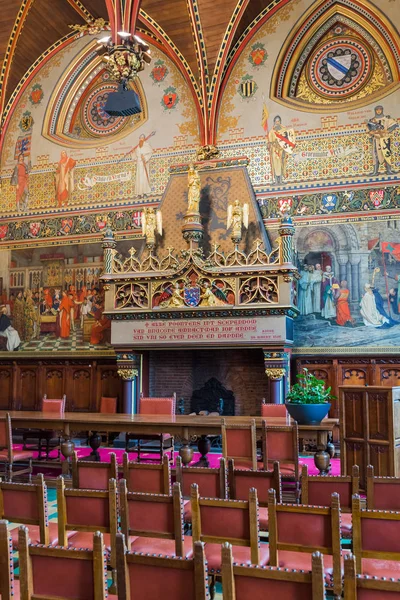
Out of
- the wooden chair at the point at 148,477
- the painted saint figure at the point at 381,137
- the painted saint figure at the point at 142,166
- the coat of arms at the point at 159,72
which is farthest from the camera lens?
the coat of arms at the point at 159,72

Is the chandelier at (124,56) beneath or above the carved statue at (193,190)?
above

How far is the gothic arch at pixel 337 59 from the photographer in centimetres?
1310

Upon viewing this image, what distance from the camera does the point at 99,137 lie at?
50.4 ft

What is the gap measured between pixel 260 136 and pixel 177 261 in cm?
374

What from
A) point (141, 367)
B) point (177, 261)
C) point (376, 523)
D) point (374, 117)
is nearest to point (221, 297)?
point (177, 261)

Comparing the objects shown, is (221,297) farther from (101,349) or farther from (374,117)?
(374,117)

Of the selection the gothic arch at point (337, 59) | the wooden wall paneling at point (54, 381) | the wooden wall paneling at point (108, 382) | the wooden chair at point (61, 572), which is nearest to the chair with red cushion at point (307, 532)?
the wooden chair at point (61, 572)

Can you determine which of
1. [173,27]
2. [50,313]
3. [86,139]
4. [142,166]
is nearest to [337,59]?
[173,27]

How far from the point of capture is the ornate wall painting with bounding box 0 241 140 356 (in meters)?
14.1

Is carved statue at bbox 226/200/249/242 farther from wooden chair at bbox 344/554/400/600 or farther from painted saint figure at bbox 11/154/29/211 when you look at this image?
wooden chair at bbox 344/554/400/600

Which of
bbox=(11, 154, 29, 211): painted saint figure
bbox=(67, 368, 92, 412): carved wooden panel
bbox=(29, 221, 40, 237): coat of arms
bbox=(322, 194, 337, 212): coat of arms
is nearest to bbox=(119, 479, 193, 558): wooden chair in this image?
bbox=(322, 194, 337, 212): coat of arms

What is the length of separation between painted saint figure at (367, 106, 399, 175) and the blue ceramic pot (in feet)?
22.2

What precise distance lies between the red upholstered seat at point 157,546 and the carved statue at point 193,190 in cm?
940

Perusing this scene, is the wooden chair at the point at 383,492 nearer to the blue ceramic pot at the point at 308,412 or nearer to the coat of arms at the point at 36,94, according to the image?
the blue ceramic pot at the point at 308,412
